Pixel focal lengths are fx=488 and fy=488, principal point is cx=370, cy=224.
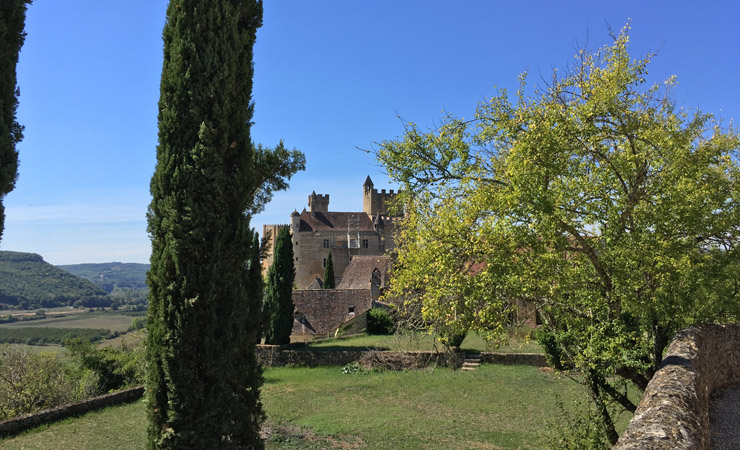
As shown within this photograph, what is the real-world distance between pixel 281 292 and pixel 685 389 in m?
23.8

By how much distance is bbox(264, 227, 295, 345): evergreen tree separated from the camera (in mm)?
26672

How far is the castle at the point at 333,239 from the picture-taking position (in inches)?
2613

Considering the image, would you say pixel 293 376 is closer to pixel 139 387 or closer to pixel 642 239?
pixel 139 387

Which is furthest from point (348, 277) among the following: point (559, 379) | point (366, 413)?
point (366, 413)

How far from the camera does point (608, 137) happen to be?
27.9 ft

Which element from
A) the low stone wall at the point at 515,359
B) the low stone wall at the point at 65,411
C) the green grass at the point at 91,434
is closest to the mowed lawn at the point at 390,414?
the green grass at the point at 91,434

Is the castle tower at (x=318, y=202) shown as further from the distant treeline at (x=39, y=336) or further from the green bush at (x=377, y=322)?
the green bush at (x=377, y=322)

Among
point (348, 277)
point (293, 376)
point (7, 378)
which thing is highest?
point (348, 277)

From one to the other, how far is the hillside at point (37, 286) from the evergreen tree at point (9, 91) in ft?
398

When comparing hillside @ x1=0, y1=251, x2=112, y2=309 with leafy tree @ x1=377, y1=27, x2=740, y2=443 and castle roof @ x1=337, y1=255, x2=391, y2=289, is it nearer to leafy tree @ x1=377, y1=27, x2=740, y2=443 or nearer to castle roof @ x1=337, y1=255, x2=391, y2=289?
castle roof @ x1=337, y1=255, x2=391, y2=289

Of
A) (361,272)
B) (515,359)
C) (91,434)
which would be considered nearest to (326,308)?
(361,272)

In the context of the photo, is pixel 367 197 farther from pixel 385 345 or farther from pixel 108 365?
pixel 108 365

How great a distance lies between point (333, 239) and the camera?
67438mm

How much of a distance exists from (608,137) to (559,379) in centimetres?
1447
